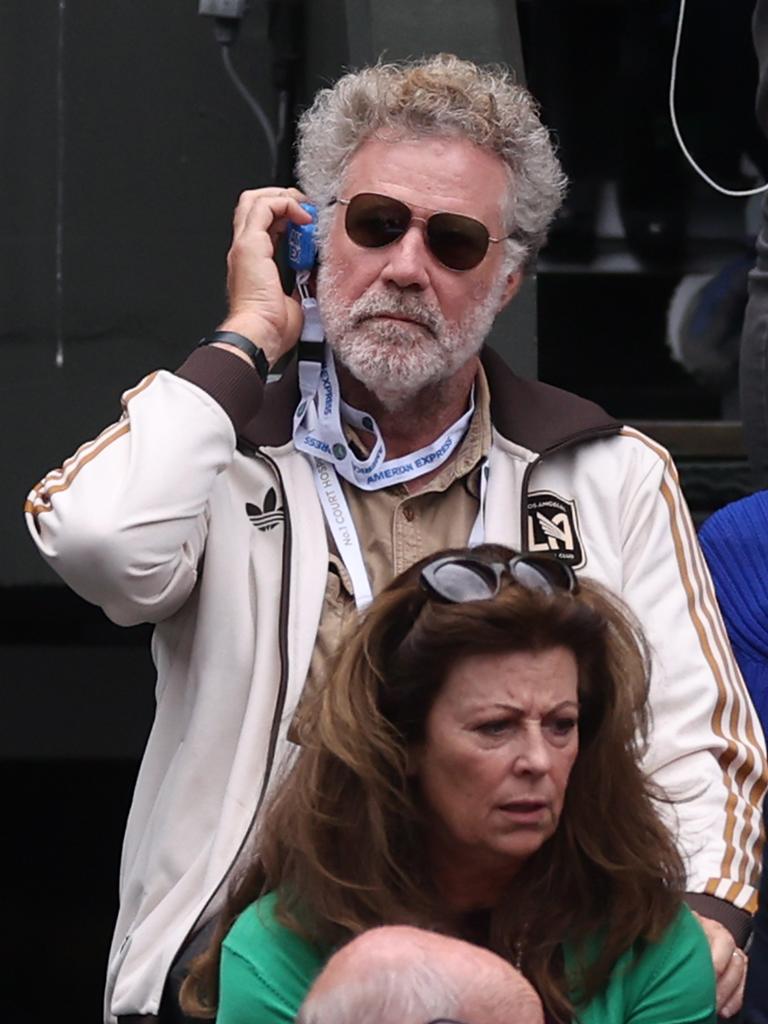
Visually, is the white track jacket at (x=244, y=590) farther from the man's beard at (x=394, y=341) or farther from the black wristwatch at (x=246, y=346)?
the man's beard at (x=394, y=341)

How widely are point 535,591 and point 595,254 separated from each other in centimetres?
365

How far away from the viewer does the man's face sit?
407cm

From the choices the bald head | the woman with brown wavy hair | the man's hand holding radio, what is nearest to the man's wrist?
the man's hand holding radio

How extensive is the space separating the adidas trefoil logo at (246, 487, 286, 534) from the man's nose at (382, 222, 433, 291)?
1.47ft

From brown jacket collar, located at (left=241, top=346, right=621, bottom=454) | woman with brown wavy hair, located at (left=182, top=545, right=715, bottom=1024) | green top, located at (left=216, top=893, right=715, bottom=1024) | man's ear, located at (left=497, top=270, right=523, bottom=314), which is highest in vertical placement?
man's ear, located at (left=497, top=270, right=523, bottom=314)

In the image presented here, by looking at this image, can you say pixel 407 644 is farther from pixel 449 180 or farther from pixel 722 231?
pixel 722 231

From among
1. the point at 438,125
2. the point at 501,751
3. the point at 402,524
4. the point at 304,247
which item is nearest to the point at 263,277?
the point at 304,247

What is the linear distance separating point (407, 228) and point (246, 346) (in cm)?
36

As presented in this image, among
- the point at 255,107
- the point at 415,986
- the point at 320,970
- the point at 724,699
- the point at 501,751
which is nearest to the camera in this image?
the point at 415,986

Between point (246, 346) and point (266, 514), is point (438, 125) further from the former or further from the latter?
point (266, 514)

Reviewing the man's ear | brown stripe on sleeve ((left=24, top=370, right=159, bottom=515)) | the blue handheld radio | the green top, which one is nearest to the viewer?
the green top

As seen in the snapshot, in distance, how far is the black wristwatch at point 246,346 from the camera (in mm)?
4031

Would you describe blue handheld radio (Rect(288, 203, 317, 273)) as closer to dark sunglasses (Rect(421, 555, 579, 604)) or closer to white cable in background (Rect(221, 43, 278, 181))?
dark sunglasses (Rect(421, 555, 579, 604))

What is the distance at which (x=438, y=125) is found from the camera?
413cm
